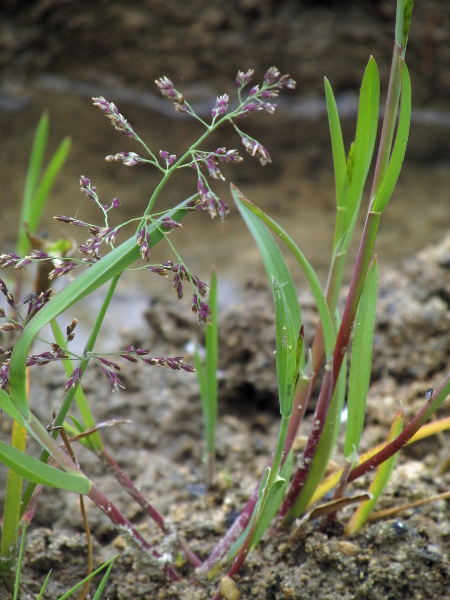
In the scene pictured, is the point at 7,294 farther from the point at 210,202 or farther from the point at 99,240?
the point at 210,202

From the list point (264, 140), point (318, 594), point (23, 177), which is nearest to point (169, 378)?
point (318, 594)

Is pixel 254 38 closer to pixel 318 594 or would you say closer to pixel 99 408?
pixel 99 408

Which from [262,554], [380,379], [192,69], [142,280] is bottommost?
[142,280]

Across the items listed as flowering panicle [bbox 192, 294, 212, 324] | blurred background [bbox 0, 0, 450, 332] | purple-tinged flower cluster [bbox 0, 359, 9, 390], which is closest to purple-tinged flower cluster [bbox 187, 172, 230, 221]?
flowering panicle [bbox 192, 294, 212, 324]

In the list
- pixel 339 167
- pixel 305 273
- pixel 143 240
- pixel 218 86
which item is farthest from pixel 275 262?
pixel 218 86

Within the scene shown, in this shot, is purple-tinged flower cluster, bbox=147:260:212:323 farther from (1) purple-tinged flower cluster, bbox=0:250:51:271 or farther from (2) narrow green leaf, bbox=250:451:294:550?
(2) narrow green leaf, bbox=250:451:294:550

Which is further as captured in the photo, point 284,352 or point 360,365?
point 360,365
